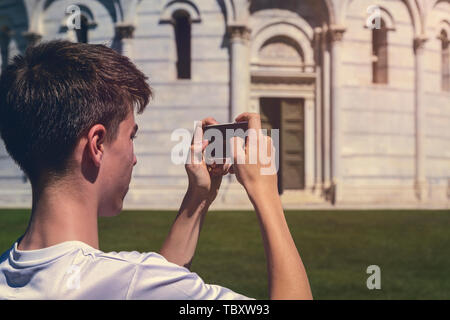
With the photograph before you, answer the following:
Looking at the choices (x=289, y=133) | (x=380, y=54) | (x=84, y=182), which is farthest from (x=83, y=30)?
(x=84, y=182)

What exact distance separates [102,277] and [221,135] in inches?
27.7

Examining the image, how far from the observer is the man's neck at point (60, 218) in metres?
1.62

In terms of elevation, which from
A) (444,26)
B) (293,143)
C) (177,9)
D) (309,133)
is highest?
(444,26)

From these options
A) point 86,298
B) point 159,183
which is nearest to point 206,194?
point 86,298

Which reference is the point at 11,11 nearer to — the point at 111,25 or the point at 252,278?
the point at 111,25

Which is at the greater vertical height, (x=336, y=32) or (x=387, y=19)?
(x=387, y=19)

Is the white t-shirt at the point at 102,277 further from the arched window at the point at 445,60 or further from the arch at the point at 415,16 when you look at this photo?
the arched window at the point at 445,60

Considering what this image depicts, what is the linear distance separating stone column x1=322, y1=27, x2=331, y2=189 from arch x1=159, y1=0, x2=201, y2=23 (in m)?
4.96

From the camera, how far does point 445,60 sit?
23.4 meters

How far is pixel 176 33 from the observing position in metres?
20.8

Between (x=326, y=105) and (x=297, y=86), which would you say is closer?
(x=326, y=105)

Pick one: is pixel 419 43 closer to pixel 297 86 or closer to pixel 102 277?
pixel 297 86

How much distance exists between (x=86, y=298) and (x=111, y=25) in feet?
68.2

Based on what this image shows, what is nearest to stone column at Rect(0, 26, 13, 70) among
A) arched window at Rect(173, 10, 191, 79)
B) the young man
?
arched window at Rect(173, 10, 191, 79)
